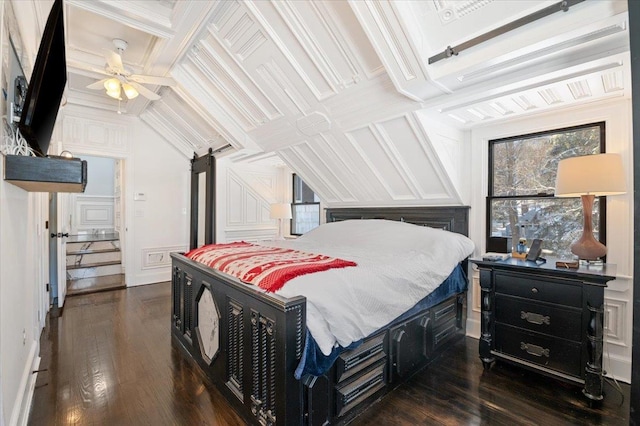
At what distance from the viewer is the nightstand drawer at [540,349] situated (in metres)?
2.06

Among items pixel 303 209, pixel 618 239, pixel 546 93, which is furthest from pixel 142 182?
pixel 618 239

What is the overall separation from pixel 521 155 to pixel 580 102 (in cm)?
61

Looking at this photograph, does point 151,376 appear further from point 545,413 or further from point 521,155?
point 521,155

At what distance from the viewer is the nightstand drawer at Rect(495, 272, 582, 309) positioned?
2.07 metres

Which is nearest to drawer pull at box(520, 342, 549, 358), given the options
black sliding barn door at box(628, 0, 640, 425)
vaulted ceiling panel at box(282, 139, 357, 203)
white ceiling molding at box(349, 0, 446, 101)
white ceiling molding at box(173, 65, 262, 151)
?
black sliding barn door at box(628, 0, 640, 425)

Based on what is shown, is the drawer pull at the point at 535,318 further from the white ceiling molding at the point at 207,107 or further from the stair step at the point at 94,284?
the stair step at the point at 94,284

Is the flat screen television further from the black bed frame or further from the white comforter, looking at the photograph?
the white comforter

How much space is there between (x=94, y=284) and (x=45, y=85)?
478 centimetres

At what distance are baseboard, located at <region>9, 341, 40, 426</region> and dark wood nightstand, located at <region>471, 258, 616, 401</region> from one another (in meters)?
3.15

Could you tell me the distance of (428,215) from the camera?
10.9 ft

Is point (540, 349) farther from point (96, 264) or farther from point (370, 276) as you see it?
point (96, 264)

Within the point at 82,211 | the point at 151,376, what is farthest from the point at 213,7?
the point at 82,211

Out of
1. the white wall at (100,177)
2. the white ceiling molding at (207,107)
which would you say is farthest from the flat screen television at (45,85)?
the white wall at (100,177)

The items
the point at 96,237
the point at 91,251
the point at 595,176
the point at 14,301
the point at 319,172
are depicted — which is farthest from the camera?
the point at 96,237
